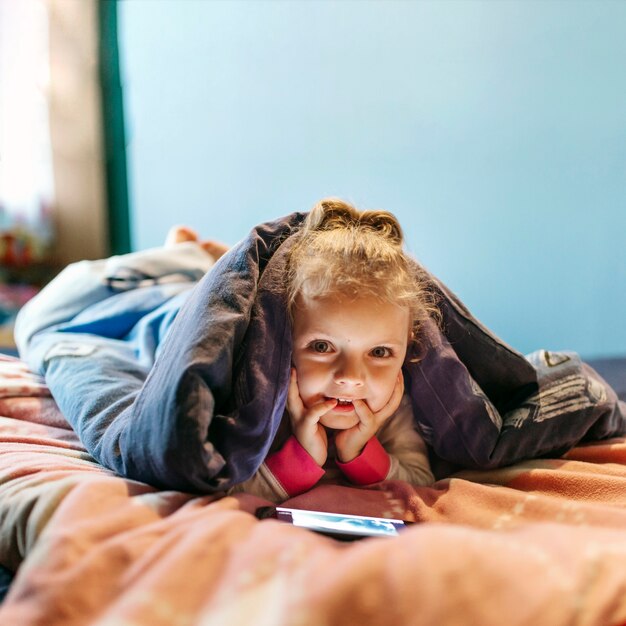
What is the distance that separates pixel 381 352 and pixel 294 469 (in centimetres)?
18

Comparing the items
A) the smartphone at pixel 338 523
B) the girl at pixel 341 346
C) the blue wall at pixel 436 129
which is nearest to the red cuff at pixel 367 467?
the girl at pixel 341 346

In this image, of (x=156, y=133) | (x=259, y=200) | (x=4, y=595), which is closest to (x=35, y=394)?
(x=4, y=595)

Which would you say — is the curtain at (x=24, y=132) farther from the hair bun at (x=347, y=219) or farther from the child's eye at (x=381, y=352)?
the child's eye at (x=381, y=352)

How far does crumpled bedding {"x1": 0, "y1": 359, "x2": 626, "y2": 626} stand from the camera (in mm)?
437

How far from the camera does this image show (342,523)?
67 centimetres

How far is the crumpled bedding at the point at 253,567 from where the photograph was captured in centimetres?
44

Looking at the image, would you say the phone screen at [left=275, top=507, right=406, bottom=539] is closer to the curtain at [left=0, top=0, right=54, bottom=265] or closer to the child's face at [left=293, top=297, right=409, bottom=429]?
A: the child's face at [left=293, top=297, right=409, bottom=429]

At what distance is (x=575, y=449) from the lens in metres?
0.93

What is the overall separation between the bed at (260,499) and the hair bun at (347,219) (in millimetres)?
53

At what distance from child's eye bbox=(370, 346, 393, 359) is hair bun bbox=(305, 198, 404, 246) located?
153 millimetres

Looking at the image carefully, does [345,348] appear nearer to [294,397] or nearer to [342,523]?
[294,397]

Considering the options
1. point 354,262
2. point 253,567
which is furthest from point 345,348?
point 253,567

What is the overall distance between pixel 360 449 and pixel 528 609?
1.37 feet

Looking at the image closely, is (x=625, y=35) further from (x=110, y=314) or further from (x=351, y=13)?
(x=110, y=314)
